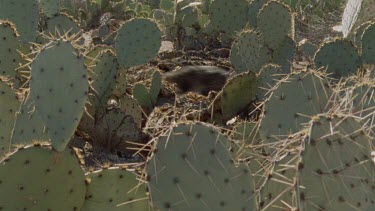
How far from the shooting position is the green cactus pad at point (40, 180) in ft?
7.72

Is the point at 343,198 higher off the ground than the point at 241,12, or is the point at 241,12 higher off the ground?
the point at 343,198

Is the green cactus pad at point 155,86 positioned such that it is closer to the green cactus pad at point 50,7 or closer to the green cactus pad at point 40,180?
the green cactus pad at point 50,7

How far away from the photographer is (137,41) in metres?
5.07

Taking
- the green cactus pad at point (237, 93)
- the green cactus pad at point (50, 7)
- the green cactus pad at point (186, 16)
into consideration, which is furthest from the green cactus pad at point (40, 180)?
the green cactus pad at point (186, 16)

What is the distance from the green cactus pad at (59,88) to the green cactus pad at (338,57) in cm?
232

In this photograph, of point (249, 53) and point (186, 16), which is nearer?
point (249, 53)

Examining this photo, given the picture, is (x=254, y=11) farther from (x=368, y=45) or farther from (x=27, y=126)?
(x=27, y=126)

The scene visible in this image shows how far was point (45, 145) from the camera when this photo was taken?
7.91 ft

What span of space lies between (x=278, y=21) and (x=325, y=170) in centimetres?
358

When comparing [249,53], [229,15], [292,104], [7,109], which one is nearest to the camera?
[292,104]

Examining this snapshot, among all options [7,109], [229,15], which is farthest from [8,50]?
[229,15]

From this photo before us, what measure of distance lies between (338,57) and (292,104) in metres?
1.82

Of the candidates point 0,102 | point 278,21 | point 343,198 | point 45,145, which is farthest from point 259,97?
point 343,198

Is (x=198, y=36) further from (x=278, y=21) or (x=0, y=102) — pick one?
(x=0, y=102)
